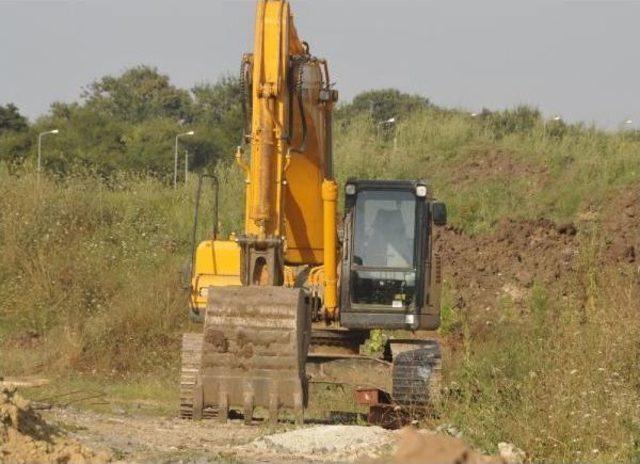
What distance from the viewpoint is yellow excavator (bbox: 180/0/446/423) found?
1327 cm

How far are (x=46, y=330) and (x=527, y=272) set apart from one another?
860 centimetres

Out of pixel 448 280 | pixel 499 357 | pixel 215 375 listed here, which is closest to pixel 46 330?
pixel 448 280

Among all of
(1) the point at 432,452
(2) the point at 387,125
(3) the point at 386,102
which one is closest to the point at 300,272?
(1) the point at 432,452

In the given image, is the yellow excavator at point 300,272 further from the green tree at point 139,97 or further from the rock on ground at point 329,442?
the green tree at point 139,97

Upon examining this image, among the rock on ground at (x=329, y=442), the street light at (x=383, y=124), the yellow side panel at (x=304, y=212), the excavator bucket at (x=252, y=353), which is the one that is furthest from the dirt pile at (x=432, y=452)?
the street light at (x=383, y=124)

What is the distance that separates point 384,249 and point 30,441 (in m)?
6.23

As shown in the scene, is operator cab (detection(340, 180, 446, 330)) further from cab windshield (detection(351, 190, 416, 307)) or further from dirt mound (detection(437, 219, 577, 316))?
dirt mound (detection(437, 219, 577, 316))

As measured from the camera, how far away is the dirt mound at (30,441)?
989 centimetres

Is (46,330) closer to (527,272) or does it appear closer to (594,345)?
(527,272)

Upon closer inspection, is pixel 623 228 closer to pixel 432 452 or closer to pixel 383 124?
pixel 383 124

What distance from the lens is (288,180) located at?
51.3 feet

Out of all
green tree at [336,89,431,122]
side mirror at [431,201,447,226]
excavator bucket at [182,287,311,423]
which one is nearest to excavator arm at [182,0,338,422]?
excavator bucket at [182,287,311,423]

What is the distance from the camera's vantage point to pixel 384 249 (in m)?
15.5

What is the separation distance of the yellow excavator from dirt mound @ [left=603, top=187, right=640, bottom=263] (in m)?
9.61
